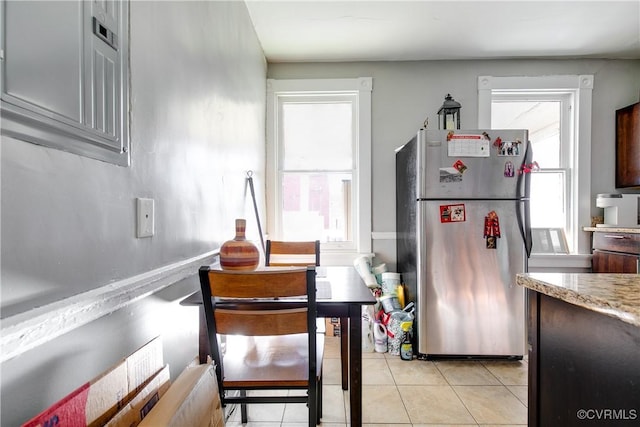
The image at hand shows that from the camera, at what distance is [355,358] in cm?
123

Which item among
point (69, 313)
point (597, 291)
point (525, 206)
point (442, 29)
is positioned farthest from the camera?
point (442, 29)

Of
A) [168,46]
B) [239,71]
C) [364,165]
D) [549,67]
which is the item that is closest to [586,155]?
[549,67]

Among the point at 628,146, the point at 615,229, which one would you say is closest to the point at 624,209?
the point at 615,229

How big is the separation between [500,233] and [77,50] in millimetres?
2505

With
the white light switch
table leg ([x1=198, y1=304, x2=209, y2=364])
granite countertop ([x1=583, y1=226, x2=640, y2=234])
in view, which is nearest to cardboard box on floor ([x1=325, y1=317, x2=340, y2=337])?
table leg ([x1=198, y1=304, x2=209, y2=364])

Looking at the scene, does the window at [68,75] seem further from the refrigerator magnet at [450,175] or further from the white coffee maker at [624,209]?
the white coffee maker at [624,209]

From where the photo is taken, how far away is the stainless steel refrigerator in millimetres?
2268

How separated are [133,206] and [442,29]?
8.77 ft

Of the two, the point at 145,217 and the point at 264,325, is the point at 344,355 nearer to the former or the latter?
the point at 264,325

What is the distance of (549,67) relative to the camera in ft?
9.72

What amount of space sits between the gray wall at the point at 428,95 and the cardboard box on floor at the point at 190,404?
7.48ft

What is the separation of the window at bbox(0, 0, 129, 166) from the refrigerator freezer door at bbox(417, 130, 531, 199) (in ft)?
6.44

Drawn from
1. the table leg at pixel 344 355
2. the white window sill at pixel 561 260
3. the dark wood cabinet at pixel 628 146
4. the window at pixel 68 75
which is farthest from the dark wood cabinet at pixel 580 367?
the dark wood cabinet at pixel 628 146

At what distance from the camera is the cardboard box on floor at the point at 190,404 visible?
0.67m
